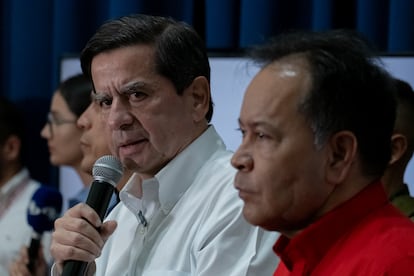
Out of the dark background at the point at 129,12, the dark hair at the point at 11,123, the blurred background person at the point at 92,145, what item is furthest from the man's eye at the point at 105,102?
the dark hair at the point at 11,123

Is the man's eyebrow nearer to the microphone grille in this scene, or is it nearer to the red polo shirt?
the microphone grille

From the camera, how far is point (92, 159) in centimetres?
183

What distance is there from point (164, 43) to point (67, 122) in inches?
51.0

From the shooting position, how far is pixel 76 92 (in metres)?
2.57

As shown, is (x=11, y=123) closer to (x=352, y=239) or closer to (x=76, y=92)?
(x=76, y=92)

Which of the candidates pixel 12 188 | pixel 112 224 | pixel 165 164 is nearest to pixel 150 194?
pixel 165 164

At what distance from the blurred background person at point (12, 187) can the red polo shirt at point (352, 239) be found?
1556 mm

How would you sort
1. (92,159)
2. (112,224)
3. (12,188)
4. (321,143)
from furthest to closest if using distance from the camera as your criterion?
(12,188) → (92,159) → (112,224) → (321,143)

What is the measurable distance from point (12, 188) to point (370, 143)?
1.99m

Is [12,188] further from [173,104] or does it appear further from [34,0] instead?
[173,104]

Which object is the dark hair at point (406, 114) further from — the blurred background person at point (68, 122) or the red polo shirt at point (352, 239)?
the blurred background person at point (68, 122)

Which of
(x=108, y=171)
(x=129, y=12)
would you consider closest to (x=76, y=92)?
(x=129, y=12)

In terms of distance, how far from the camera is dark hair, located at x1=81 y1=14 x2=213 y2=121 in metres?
1.43

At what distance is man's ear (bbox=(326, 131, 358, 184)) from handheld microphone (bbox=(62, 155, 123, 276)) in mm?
369
